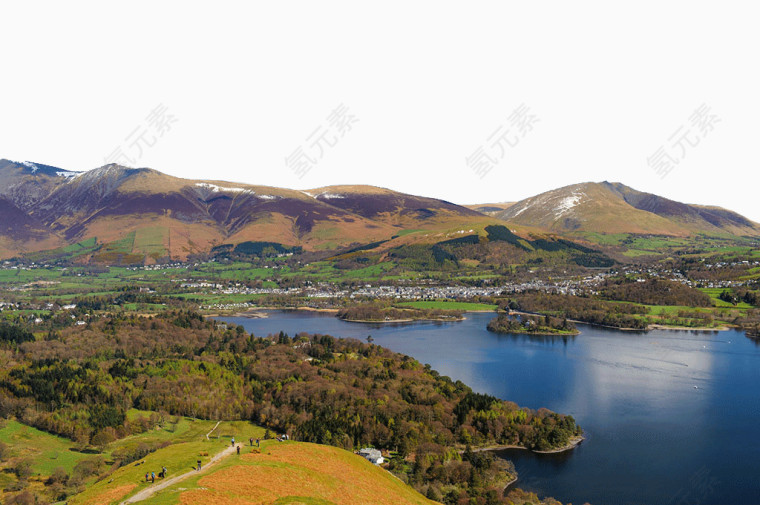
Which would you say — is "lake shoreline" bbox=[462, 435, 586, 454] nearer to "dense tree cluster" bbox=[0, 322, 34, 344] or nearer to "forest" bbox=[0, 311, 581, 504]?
"forest" bbox=[0, 311, 581, 504]

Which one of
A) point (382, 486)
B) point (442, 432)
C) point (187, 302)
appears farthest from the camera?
point (187, 302)

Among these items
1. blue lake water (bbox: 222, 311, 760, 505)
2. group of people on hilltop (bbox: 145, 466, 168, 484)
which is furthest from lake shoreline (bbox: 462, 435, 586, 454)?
group of people on hilltop (bbox: 145, 466, 168, 484)

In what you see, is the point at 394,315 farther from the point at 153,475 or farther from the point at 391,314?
the point at 153,475

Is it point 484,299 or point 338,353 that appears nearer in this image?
point 338,353

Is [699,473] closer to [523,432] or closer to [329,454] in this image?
[523,432]

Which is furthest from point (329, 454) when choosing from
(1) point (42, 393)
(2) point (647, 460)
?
(1) point (42, 393)

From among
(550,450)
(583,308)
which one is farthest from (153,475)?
(583,308)

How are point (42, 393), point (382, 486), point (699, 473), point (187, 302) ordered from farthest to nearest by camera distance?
point (187, 302) → point (42, 393) → point (699, 473) → point (382, 486)

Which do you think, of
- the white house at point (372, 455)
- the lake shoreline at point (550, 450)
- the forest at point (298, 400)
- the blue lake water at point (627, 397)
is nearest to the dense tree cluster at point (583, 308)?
the blue lake water at point (627, 397)

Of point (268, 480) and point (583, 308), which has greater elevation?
point (583, 308)
